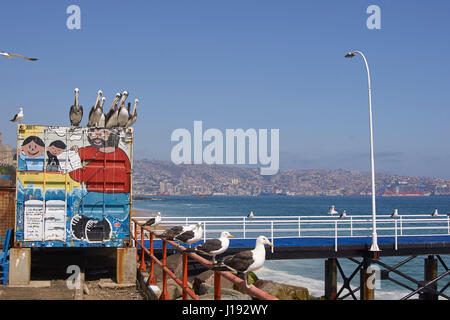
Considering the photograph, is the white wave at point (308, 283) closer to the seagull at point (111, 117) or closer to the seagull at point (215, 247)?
the seagull at point (111, 117)

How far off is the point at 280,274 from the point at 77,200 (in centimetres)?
2332

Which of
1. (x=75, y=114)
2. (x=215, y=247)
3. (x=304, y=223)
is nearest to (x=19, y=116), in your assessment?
(x=75, y=114)

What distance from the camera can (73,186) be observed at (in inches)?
521

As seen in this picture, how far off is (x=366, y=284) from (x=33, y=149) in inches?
501

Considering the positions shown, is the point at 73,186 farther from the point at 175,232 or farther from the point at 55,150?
the point at 175,232

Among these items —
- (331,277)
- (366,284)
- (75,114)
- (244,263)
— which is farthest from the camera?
(331,277)

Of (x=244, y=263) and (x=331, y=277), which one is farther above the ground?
(x=244, y=263)

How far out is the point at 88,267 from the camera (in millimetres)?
14516

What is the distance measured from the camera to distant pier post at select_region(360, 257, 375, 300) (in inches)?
728

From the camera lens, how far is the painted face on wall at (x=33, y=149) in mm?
13061

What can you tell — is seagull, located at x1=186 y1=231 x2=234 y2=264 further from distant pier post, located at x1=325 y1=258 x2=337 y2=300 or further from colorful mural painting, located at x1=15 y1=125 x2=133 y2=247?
distant pier post, located at x1=325 y1=258 x2=337 y2=300

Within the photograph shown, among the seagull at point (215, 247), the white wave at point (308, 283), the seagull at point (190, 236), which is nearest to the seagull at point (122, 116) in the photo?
the seagull at point (190, 236)
